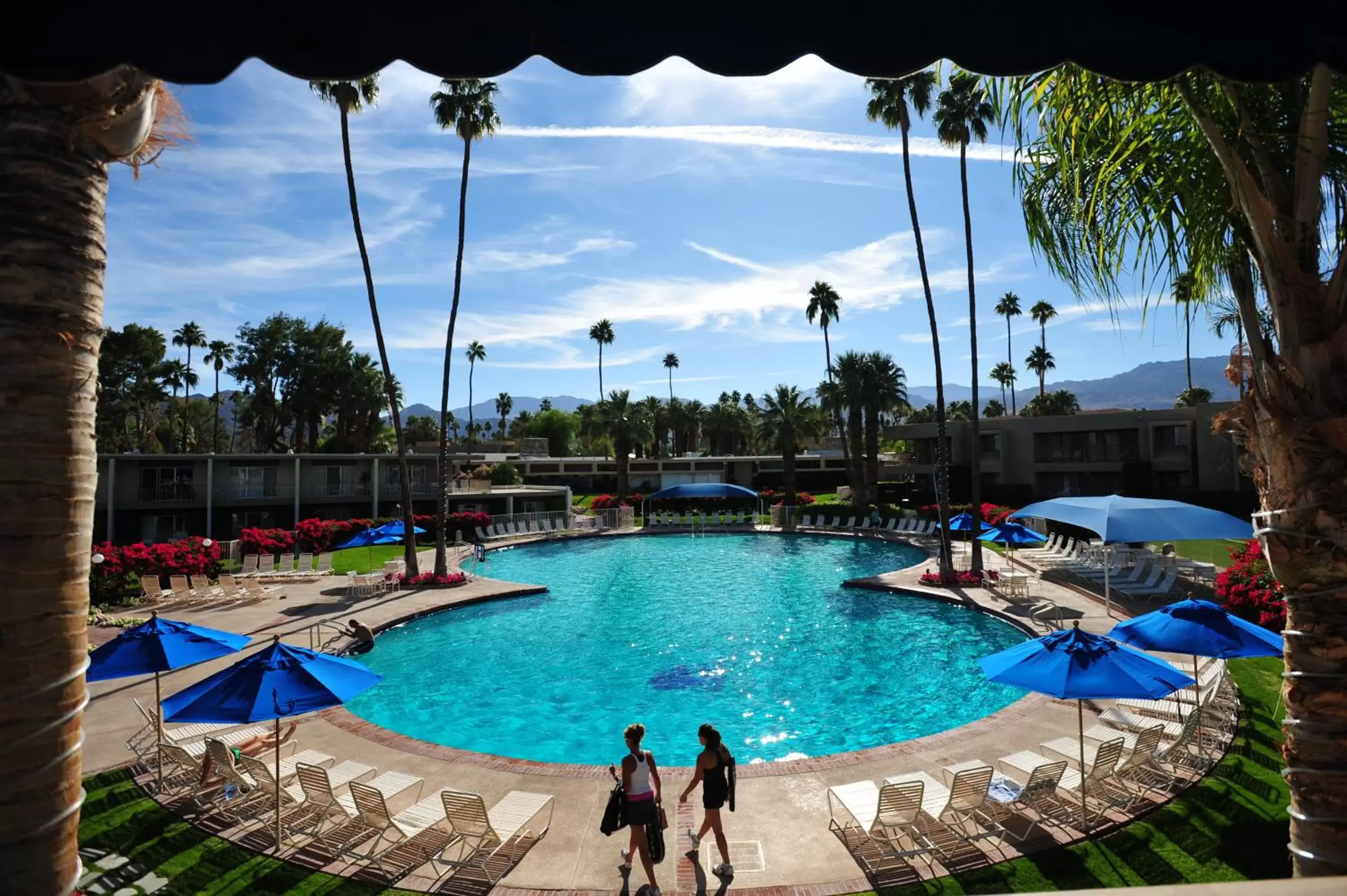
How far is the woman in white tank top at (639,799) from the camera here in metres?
6.53

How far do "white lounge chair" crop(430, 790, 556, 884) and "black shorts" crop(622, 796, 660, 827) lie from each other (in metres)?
1.58

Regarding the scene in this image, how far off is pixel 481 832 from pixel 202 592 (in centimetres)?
1732

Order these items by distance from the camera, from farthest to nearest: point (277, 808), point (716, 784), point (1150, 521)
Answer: point (1150, 521)
point (277, 808)
point (716, 784)

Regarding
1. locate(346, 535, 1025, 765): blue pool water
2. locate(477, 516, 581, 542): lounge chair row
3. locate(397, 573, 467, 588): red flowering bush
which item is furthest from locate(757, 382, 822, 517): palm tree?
locate(397, 573, 467, 588): red flowering bush

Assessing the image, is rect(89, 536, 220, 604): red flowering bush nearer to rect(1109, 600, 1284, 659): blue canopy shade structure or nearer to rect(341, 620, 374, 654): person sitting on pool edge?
rect(341, 620, 374, 654): person sitting on pool edge

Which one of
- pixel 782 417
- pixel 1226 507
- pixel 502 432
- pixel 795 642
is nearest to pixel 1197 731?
pixel 795 642

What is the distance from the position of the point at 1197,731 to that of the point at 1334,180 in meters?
8.19

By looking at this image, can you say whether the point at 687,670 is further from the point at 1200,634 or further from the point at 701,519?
the point at 701,519

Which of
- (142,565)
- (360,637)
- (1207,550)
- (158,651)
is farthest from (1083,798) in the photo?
(142,565)

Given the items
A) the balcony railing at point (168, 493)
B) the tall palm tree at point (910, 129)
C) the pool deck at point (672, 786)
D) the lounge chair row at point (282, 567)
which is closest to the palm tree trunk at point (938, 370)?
the tall palm tree at point (910, 129)

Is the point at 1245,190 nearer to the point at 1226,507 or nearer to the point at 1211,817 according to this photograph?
the point at 1211,817

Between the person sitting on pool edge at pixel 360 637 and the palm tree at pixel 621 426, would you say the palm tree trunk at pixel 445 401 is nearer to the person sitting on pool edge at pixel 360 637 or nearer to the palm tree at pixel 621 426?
the person sitting on pool edge at pixel 360 637

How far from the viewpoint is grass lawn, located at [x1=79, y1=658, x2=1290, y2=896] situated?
6645mm

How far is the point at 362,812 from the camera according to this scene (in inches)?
291
